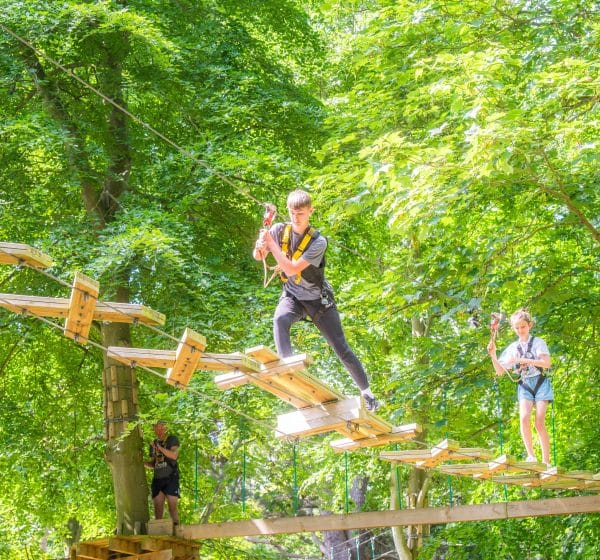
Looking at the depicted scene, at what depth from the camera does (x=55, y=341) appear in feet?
42.8

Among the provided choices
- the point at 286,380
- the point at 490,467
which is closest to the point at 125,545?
the point at 490,467

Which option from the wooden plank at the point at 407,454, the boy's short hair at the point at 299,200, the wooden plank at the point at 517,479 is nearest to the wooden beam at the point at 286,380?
the boy's short hair at the point at 299,200

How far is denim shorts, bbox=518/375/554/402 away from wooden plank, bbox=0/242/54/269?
4.12m

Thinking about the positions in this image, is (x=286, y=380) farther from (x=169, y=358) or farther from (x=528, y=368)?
(x=528, y=368)

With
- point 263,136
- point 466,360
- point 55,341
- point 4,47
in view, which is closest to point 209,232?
point 263,136

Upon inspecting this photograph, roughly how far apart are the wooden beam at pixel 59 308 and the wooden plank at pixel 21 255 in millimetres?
169

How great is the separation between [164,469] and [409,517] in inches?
120

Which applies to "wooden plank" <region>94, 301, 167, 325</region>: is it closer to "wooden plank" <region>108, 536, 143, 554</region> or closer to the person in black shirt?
"wooden plank" <region>108, 536, 143, 554</region>

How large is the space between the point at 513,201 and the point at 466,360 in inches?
61.9

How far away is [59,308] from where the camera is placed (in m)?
4.87

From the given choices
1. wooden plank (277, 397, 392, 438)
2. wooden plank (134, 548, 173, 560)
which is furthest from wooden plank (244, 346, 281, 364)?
wooden plank (134, 548, 173, 560)

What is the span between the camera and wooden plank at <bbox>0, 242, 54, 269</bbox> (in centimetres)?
454

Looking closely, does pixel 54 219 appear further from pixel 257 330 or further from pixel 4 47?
pixel 257 330

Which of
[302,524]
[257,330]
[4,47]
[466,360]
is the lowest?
[302,524]
